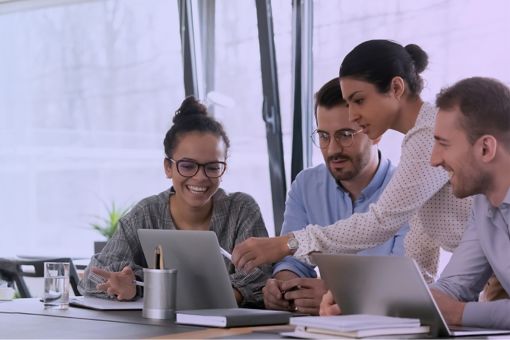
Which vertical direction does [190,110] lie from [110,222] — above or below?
above

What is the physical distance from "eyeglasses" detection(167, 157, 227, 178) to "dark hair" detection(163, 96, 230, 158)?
11 centimetres

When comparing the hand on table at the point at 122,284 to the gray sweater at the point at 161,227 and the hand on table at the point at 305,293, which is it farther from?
the hand on table at the point at 305,293

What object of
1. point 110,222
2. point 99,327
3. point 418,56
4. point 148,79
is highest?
point 148,79

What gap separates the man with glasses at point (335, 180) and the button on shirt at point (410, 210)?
0.37m

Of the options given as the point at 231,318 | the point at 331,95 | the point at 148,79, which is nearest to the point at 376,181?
the point at 331,95

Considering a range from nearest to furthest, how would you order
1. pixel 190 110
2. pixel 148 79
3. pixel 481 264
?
pixel 481 264
pixel 190 110
pixel 148 79

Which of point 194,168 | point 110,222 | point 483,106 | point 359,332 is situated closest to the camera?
point 359,332

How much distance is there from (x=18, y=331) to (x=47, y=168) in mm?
4744

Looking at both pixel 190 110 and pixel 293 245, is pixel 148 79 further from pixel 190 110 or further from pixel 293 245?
pixel 293 245

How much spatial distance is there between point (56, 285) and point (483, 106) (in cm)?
150

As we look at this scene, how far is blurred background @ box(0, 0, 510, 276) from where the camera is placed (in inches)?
196

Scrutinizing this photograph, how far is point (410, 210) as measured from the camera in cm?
272

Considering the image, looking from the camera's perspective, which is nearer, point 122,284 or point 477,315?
point 477,315

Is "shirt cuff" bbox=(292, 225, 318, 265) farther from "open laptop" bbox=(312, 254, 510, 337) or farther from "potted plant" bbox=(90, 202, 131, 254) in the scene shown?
"potted plant" bbox=(90, 202, 131, 254)
